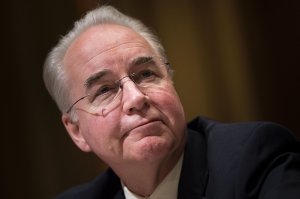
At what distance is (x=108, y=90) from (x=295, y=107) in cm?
83

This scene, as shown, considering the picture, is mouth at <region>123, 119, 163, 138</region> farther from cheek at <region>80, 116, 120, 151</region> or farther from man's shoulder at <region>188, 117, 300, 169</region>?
man's shoulder at <region>188, 117, 300, 169</region>

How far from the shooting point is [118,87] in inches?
47.2

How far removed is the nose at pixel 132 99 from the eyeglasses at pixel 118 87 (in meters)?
0.02

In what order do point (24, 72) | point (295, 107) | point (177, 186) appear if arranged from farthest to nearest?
point (24, 72)
point (295, 107)
point (177, 186)

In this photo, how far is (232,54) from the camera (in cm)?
176

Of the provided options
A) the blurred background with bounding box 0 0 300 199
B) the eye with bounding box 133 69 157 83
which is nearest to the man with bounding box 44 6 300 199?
the eye with bounding box 133 69 157 83

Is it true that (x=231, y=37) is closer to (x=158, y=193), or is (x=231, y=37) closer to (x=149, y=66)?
(x=149, y=66)

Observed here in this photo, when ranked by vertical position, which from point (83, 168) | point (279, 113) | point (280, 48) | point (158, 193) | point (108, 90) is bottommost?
point (83, 168)

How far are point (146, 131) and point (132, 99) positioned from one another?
10cm

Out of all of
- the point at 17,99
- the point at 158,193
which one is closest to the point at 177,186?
the point at 158,193

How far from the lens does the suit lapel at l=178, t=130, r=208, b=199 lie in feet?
3.76

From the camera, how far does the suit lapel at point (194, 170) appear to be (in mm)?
1146

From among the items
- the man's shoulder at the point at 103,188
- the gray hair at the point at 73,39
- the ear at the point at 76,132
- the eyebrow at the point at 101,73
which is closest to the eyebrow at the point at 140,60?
the eyebrow at the point at 101,73

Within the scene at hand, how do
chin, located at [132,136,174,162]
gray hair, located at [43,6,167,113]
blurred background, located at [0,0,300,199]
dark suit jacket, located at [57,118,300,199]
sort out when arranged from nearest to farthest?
dark suit jacket, located at [57,118,300,199]
chin, located at [132,136,174,162]
gray hair, located at [43,6,167,113]
blurred background, located at [0,0,300,199]
